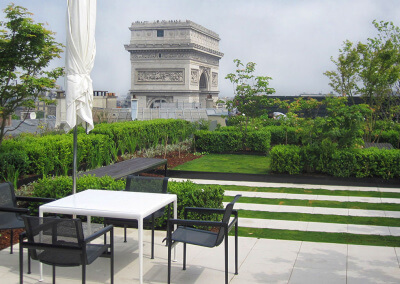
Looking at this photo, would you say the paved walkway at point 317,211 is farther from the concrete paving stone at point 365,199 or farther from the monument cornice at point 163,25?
the monument cornice at point 163,25

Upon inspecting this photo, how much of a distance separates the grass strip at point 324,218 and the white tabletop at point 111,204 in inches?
118

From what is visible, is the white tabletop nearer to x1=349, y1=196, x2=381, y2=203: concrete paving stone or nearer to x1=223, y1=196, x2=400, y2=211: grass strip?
x1=223, y1=196, x2=400, y2=211: grass strip

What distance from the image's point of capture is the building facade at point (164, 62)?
191 feet

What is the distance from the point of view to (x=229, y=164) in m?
15.4

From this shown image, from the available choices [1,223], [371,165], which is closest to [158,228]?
[1,223]

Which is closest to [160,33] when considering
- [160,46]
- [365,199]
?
[160,46]

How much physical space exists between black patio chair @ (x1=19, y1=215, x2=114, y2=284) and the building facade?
5242 centimetres

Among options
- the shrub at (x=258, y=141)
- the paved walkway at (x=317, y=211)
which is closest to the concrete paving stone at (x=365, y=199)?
the paved walkway at (x=317, y=211)

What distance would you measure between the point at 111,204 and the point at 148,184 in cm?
122

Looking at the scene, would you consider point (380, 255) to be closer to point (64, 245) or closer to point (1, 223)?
point (64, 245)

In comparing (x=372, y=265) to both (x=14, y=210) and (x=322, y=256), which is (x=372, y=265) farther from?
(x=14, y=210)

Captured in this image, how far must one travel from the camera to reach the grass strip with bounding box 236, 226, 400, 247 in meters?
7.04

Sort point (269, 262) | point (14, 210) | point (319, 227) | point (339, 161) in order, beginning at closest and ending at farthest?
point (14, 210) < point (269, 262) < point (319, 227) < point (339, 161)

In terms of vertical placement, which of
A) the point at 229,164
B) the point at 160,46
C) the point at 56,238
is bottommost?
the point at 229,164
